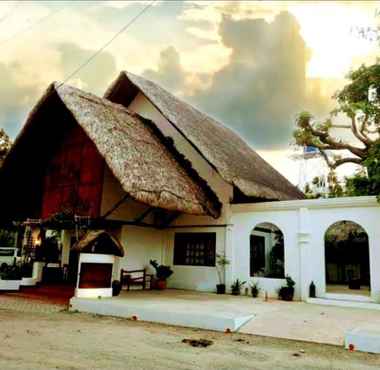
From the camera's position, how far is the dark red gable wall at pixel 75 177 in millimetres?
9633

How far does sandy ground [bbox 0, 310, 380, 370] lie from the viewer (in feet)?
11.9

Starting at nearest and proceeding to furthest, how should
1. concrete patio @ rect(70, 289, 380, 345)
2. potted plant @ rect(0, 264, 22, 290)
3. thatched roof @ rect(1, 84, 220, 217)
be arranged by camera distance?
concrete patio @ rect(70, 289, 380, 345) → thatched roof @ rect(1, 84, 220, 217) → potted plant @ rect(0, 264, 22, 290)

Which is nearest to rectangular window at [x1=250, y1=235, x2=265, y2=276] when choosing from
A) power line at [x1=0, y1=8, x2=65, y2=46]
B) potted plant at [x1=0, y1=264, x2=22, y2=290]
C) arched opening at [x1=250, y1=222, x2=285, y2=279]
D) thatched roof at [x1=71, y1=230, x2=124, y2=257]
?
arched opening at [x1=250, y1=222, x2=285, y2=279]

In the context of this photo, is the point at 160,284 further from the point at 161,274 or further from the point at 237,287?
the point at 237,287

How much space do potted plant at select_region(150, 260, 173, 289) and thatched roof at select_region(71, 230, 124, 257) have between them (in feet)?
8.16

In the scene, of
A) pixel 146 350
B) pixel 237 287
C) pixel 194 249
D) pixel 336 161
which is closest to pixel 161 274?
pixel 194 249

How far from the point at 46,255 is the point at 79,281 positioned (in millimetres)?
4316

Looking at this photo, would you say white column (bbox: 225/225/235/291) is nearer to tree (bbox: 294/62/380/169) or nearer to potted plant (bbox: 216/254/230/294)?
potted plant (bbox: 216/254/230/294)

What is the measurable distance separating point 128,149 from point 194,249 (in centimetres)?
395

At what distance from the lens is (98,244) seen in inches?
329

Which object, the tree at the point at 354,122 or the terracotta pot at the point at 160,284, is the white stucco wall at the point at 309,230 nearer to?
the terracotta pot at the point at 160,284

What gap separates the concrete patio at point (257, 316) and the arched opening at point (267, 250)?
4.41 meters

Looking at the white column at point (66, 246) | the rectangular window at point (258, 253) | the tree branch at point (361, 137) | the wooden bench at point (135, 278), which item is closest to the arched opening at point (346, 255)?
the rectangular window at point (258, 253)

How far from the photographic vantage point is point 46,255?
38.1 feet
